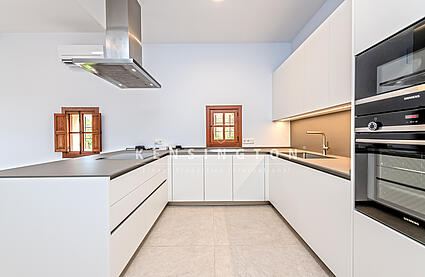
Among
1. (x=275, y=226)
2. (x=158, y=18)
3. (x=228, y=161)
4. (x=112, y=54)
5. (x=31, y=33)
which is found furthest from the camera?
(x=31, y=33)

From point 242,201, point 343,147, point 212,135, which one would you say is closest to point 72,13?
point 212,135

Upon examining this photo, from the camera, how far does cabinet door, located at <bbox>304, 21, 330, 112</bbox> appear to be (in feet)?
7.05

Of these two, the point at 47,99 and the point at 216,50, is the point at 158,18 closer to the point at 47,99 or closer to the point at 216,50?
the point at 216,50

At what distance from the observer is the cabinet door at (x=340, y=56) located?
1.77 metres

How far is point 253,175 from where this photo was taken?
141 inches

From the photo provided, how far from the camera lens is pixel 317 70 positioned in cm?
235

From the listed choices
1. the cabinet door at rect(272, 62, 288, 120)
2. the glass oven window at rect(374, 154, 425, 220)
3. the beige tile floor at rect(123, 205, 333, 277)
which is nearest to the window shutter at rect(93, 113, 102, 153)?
the beige tile floor at rect(123, 205, 333, 277)

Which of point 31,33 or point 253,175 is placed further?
point 31,33

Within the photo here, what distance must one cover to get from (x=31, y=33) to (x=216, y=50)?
10.3 ft

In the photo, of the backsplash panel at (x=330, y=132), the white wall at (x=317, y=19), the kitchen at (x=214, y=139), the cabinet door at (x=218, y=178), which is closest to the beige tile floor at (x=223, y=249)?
the kitchen at (x=214, y=139)

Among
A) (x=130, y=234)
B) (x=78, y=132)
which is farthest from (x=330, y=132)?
(x=78, y=132)

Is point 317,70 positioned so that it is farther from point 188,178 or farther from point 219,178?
point 188,178

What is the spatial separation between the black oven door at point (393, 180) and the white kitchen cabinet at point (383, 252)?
4 cm

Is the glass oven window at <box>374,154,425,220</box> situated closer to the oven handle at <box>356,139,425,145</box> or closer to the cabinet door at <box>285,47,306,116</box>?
the oven handle at <box>356,139,425,145</box>
